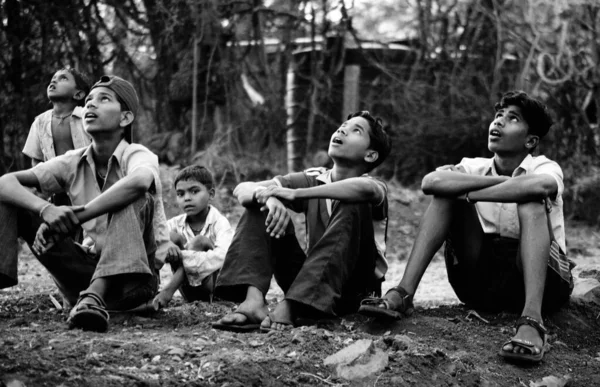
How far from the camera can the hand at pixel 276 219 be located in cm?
402

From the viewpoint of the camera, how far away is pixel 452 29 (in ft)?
33.1

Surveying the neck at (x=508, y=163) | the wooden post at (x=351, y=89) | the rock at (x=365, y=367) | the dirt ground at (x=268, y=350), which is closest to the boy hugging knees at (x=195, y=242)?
the dirt ground at (x=268, y=350)

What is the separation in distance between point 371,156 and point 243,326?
121 centimetres

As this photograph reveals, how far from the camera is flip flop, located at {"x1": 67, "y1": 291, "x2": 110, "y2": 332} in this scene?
3727 millimetres

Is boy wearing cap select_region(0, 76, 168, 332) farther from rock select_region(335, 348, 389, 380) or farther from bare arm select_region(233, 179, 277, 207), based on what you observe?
rock select_region(335, 348, 389, 380)

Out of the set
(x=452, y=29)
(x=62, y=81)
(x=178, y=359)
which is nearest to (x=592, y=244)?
(x=452, y=29)

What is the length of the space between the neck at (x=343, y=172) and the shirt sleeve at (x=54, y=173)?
1.33 m

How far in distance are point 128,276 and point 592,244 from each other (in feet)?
19.9

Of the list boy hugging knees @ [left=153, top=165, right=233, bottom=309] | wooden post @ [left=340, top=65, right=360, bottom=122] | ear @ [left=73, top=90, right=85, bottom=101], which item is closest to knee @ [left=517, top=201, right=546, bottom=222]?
boy hugging knees @ [left=153, top=165, right=233, bottom=309]

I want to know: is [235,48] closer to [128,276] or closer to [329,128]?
[329,128]

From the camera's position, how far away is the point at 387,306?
4.05 meters

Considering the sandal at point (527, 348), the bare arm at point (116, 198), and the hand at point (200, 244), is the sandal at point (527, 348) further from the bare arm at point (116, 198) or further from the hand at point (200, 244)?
the hand at point (200, 244)

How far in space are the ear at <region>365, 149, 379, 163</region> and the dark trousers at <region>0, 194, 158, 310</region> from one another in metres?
1.15

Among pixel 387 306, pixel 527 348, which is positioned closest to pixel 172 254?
pixel 387 306
